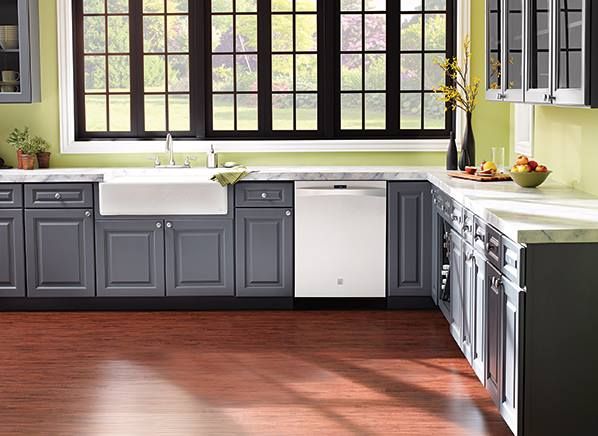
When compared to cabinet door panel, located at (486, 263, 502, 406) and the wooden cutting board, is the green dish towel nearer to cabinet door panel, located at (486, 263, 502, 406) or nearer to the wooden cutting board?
the wooden cutting board

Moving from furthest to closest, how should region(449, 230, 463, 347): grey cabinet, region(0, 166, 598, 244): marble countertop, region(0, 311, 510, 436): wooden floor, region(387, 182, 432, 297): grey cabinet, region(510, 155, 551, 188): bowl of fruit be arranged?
1. region(387, 182, 432, 297): grey cabinet
2. region(510, 155, 551, 188): bowl of fruit
3. region(449, 230, 463, 347): grey cabinet
4. region(0, 311, 510, 436): wooden floor
5. region(0, 166, 598, 244): marble countertop

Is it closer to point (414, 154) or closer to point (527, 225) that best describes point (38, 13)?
point (414, 154)

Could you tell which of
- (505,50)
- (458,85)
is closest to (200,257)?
(458,85)

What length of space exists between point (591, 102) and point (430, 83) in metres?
3.29

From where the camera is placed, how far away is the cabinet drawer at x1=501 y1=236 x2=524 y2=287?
3.68 meters

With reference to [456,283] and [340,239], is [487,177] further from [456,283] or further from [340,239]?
[340,239]

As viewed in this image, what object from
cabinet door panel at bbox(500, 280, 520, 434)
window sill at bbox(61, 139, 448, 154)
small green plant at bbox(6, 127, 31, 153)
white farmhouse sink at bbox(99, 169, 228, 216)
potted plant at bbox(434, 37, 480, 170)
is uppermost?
potted plant at bbox(434, 37, 480, 170)

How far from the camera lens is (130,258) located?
6617 millimetres

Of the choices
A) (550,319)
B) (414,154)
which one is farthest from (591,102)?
(414,154)

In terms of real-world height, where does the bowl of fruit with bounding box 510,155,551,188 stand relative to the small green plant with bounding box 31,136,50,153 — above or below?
below

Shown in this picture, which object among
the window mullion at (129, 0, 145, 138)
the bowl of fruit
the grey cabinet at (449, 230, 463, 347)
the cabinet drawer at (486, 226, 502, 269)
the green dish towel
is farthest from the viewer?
the window mullion at (129, 0, 145, 138)

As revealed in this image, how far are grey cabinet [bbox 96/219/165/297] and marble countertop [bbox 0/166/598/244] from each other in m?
0.37

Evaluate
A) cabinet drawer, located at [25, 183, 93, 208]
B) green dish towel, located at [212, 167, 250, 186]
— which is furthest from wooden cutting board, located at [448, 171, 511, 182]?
cabinet drawer, located at [25, 183, 93, 208]

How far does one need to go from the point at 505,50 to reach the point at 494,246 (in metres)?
1.46
